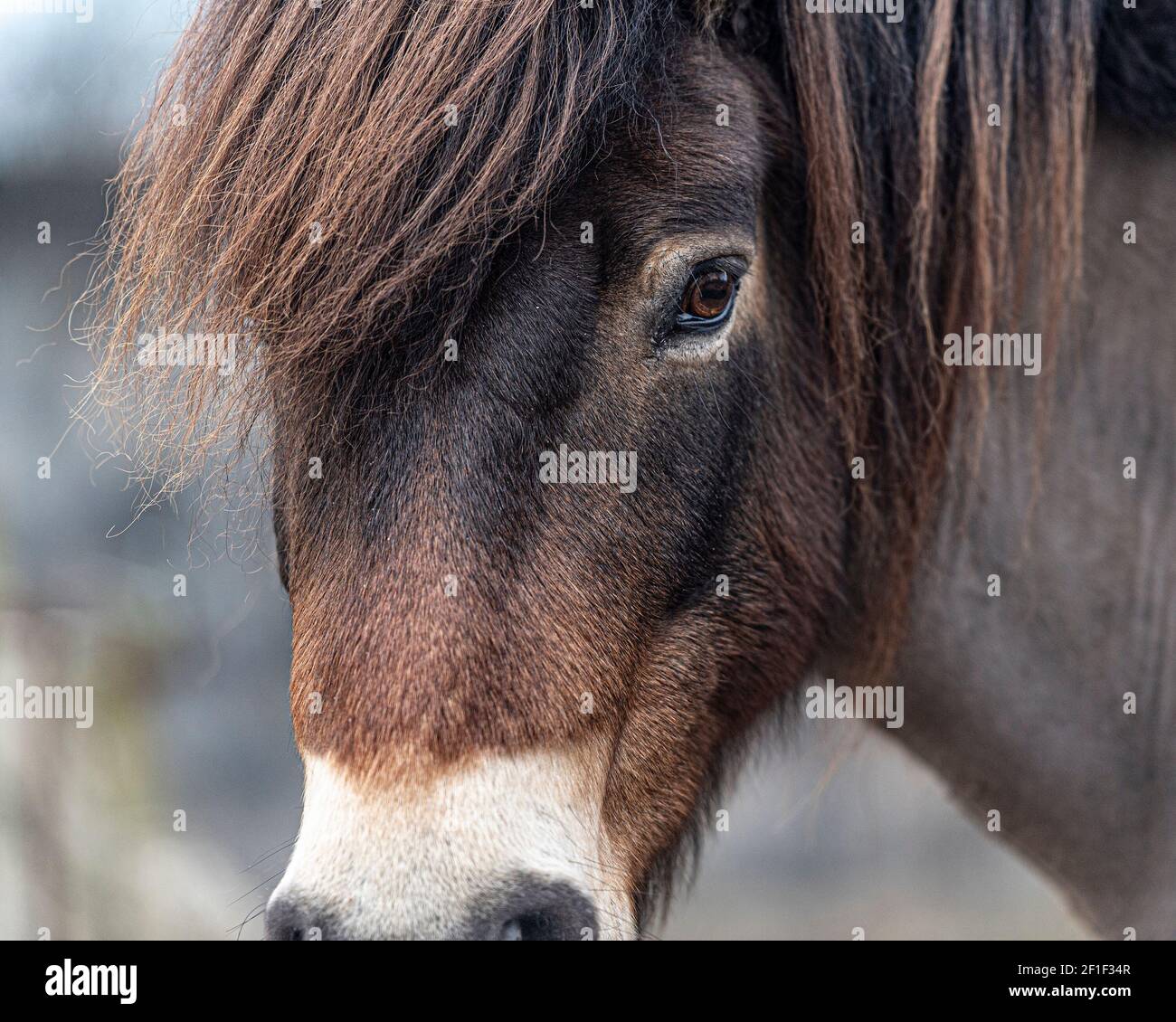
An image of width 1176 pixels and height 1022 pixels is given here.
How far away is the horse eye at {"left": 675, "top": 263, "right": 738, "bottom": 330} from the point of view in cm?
145

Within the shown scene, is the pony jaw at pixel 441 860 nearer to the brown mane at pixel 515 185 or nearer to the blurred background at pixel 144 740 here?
the brown mane at pixel 515 185

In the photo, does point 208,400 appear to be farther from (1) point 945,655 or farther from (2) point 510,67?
(1) point 945,655

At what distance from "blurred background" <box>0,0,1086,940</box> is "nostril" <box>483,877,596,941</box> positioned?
3.14ft

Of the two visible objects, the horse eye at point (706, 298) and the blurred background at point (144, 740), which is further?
the blurred background at point (144, 740)

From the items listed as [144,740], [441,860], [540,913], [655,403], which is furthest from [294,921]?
[144,740]

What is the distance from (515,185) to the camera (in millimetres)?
1328

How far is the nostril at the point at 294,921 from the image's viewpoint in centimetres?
110

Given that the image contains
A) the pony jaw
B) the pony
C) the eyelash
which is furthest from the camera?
the eyelash

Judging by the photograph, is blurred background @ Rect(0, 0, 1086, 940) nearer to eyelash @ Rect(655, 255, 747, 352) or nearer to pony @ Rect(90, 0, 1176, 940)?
pony @ Rect(90, 0, 1176, 940)

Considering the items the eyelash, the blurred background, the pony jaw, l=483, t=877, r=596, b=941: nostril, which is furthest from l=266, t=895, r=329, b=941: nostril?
the blurred background

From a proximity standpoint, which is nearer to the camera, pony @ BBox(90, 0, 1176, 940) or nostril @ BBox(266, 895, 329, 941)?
nostril @ BBox(266, 895, 329, 941)

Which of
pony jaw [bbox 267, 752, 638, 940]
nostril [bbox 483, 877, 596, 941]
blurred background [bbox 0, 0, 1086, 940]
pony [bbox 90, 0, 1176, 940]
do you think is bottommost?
blurred background [bbox 0, 0, 1086, 940]

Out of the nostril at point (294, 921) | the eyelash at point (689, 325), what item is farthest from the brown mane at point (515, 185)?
the nostril at point (294, 921)

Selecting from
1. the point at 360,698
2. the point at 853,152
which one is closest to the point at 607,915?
the point at 360,698
